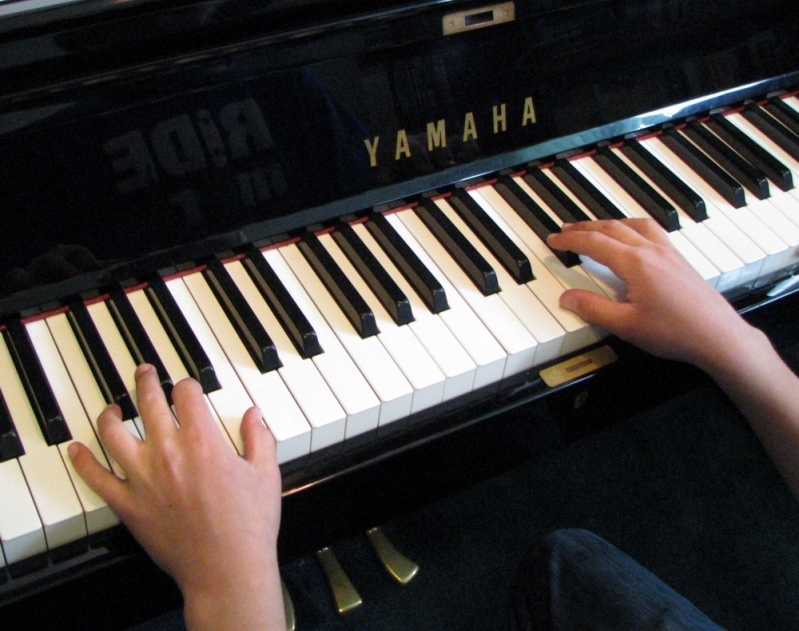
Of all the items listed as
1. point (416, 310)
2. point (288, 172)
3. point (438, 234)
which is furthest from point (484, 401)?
point (288, 172)

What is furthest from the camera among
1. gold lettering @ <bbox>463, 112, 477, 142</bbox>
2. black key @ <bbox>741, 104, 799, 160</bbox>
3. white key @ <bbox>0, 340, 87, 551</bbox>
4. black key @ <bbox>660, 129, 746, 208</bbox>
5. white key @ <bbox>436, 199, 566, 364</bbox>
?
black key @ <bbox>741, 104, 799, 160</bbox>

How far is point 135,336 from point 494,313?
0.45 m

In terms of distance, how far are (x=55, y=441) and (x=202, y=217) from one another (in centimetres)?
32

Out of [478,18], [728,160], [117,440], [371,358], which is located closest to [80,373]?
[117,440]

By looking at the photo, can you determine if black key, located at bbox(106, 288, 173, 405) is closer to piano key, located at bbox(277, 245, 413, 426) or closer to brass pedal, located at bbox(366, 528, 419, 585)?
piano key, located at bbox(277, 245, 413, 426)

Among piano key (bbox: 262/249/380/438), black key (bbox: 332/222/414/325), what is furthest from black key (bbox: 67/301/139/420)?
black key (bbox: 332/222/414/325)

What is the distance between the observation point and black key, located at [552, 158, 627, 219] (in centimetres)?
117

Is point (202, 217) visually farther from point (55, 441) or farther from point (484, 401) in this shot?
point (484, 401)

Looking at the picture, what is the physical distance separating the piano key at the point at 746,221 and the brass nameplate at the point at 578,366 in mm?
262

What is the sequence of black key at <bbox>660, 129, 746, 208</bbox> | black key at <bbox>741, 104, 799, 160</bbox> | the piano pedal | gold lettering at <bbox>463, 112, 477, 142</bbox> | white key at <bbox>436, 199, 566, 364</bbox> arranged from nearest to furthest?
white key at <bbox>436, 199, 566, 364</bbox> → gold lettering at <bbox>463, 112, 477, 142</bbox> → black key at <bbox>660, 129, 746, 208</bbox> → black key at <bbox>741, 104, 799, 160</bbox> → the piano pedal

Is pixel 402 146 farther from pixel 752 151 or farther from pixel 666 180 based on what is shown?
pixel 752 151

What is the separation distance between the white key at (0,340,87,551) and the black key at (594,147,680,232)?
893 millimetres

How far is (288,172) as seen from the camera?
101 centimetres

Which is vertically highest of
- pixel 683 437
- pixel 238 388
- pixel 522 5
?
pixel 522 5
